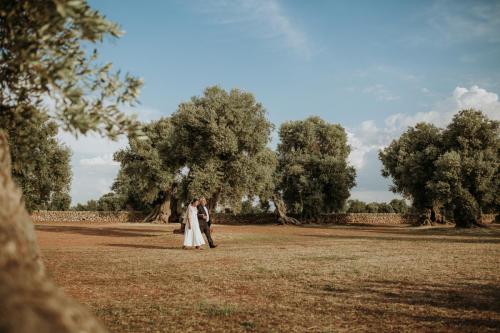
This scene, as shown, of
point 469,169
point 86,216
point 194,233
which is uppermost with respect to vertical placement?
point 469,169

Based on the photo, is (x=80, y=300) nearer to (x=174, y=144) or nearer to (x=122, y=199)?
(x=174, y=144)

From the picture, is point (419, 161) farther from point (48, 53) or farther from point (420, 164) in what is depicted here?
point (48, 53)

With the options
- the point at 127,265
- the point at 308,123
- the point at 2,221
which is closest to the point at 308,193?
the point at 308,123

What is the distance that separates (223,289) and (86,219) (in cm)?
6716

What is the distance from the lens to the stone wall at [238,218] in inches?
2792

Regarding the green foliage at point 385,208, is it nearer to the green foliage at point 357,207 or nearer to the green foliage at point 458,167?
the green foliage at point 357,207

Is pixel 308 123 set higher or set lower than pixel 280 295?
higher

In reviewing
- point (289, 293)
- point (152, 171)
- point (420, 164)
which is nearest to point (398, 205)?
point (420, 164)

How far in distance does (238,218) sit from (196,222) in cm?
5269

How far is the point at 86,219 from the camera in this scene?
237 ft

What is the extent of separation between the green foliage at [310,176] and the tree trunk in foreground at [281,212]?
6.76 feet

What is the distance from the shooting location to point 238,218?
3002 inches

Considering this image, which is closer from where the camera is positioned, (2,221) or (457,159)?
(2,221)

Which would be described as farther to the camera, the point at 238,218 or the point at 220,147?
the point at 238,218
